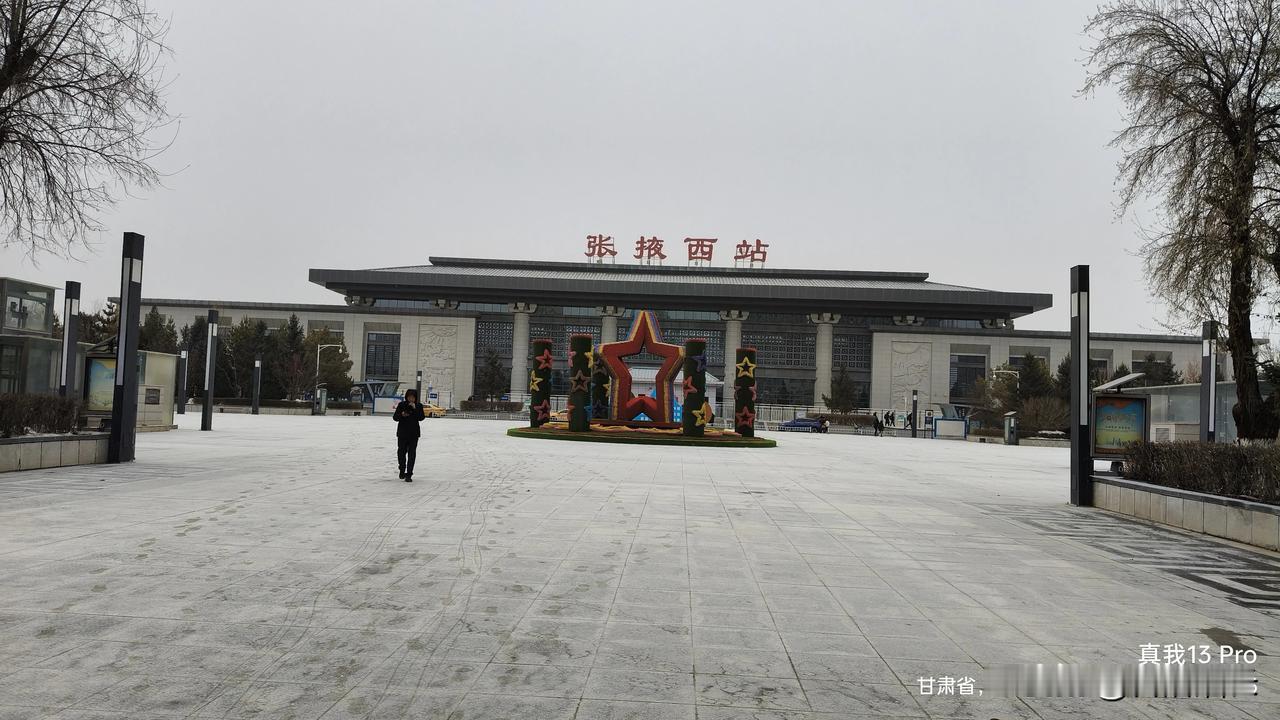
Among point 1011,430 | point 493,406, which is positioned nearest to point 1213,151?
point 1011,430

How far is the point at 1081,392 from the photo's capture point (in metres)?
12.6

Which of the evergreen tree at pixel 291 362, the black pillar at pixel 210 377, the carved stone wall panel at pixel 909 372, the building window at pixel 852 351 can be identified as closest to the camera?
the black pillar at pixel 210 377

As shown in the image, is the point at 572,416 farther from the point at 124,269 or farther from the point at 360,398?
the point at 360,398

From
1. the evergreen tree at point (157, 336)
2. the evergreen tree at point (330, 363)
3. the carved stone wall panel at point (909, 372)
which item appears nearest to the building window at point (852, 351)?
the carved stone wall panel at point (909, 372)

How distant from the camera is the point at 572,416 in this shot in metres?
28.5

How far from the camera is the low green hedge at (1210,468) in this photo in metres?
9.19

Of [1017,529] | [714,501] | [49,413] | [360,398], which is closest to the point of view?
[1017,529]

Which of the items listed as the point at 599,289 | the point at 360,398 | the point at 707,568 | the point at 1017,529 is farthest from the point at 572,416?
the point at 360,398

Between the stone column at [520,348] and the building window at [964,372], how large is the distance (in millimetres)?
37141

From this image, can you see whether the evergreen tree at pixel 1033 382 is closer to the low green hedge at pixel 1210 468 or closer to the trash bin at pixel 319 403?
the low green hedge at pixel 1210 468

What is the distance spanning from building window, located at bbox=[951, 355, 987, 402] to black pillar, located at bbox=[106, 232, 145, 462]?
66639mm

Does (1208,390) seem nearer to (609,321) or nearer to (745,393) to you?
(745,393)

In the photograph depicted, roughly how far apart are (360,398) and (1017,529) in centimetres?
6531

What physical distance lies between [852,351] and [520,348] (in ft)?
97.3
